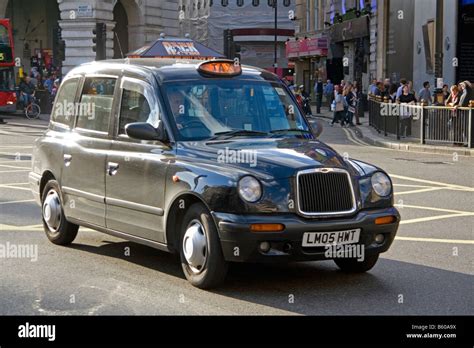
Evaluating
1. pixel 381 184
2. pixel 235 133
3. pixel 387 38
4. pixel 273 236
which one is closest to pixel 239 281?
pixel 273 236

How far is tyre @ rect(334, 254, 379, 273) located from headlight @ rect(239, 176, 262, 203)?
4.43 ft

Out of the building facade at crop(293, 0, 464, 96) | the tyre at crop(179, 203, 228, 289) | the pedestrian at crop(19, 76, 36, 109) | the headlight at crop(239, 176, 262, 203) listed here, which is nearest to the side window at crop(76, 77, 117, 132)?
the tyre at crop(179, 203, 228, 289)

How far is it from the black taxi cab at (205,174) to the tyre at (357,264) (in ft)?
0.04

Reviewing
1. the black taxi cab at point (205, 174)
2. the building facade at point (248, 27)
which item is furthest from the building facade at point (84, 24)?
the black taxi cab at point (205, 174)

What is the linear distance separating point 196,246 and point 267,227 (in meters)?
0.67

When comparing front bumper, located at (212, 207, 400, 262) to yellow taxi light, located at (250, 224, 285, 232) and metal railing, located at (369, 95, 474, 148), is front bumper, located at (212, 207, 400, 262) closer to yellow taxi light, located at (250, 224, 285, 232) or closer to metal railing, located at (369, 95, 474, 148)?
yellow taxi light, located at (250, 224, 285, 232)

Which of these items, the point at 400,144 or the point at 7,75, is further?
the point at 7,75

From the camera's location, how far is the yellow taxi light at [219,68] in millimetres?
8602

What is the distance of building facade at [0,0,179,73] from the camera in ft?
160

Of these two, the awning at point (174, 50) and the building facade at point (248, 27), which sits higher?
the building facade at point (248, 27)

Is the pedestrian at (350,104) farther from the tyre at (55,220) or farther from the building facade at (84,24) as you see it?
the tyre at (55,220)

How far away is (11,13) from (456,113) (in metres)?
43.4

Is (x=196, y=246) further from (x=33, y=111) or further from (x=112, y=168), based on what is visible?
(x=33, y=111)

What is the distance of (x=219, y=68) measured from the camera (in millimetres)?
8672
